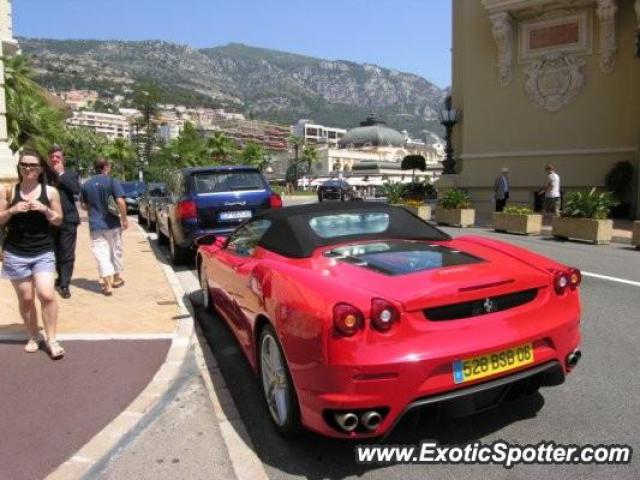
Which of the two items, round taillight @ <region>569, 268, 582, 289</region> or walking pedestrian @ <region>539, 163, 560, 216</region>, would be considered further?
walking pedestrian @ <region>539, 163, 560, 216</region>

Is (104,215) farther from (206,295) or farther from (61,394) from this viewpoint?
(61,394)

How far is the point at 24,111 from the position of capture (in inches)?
714

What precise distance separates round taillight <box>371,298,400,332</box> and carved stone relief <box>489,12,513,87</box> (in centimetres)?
2124

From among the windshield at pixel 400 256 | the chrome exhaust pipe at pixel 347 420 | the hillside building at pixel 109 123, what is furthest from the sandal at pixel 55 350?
the hillside building at pixel 109 123

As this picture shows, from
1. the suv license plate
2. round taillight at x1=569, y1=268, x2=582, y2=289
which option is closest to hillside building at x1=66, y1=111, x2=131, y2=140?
the suv license plate

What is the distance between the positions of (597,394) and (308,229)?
7.65 feet

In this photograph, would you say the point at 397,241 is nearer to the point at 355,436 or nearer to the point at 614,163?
the point at 355,436

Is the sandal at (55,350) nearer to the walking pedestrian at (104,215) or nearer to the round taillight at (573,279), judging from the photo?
the walking pedestrian at (104,215)

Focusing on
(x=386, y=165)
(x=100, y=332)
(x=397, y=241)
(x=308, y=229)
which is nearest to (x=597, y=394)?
(x=397, y=241)

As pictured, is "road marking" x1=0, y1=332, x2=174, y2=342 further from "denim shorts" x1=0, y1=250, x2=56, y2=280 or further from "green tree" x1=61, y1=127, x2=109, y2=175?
"green tree" x1=61, y1=127, x2=109, y2=175

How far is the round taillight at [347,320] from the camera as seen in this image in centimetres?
299

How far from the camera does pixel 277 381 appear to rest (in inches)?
143

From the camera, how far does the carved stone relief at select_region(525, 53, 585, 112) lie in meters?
20.6

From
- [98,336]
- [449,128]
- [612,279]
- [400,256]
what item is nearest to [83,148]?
[449,128]
